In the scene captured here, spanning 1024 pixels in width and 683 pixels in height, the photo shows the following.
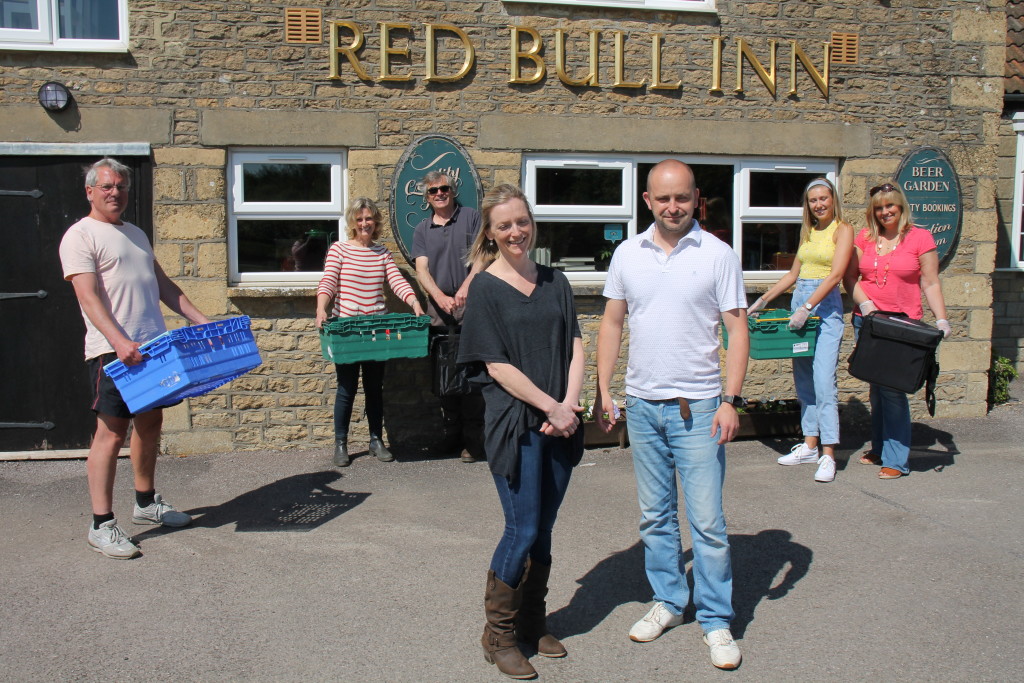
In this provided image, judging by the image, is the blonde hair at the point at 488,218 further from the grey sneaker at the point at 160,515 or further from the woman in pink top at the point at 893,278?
the woman in pink top at the point at 893,278

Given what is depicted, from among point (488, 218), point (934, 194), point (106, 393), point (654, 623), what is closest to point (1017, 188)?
point (934, 194)

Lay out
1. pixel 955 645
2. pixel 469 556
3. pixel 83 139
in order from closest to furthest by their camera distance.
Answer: pixel 955 645 < pixel 469 556 < pixel 83 139

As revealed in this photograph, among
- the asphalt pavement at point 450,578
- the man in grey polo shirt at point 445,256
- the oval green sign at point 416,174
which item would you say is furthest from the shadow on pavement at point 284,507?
the oval green sign at point 416,174

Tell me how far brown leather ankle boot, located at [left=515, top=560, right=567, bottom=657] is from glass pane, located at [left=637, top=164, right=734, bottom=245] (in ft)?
15.7

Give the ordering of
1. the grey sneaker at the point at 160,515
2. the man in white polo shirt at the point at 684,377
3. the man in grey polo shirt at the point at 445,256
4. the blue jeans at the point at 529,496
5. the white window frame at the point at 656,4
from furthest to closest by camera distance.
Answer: the white window frame at the point at 656,4, the man in grey polo shirt at the point at 445,256, the grey sneaker at the point at 160,515, the man in white polo shirt at the point at 684,377, the blue jeans at the point at 529,496

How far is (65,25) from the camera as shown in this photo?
7.00 meters

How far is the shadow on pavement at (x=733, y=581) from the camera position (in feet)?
13.9

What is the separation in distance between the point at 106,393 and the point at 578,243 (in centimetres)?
420

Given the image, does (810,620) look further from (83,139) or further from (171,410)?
(83,139)

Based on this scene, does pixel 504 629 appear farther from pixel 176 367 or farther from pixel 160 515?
pixel 160 515

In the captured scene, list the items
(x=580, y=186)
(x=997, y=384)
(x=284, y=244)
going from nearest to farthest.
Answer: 1. (x=284, y=244)
2. (x=580, y=186)
3. (x=997, y=384)

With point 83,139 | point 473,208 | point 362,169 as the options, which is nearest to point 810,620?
point 473,208

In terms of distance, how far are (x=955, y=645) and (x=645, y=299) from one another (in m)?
1.95

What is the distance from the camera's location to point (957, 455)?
7211 mm
